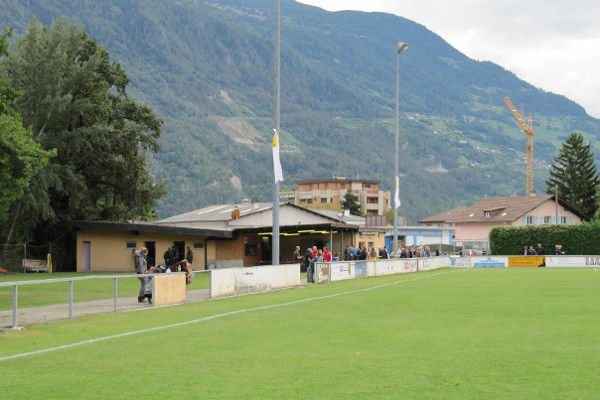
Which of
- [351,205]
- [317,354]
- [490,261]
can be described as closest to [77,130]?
[490,261]

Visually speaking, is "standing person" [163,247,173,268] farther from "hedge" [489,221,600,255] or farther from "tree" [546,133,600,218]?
"tree" [546,133,600,218]

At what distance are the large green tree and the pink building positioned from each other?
47750 mm

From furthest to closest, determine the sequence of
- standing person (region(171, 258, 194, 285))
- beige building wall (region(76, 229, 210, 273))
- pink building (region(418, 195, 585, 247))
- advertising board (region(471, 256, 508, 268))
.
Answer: pink building (region(418, 195, 585, 247)) < advertising board (region(471, 256, 508, 268)) < beige building wall (region(76, 229, 210, 273)) < standing person (region(171, 258, 194, 285))

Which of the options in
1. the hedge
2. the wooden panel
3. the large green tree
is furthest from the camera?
the hedge

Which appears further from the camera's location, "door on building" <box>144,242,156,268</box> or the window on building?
the window on building

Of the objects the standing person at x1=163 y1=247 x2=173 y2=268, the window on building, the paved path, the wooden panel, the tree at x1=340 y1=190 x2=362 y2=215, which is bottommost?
the paved path

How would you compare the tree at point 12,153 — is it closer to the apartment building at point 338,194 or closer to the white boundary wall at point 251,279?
the white boundary wall at point 251,279

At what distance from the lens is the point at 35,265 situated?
55344mm

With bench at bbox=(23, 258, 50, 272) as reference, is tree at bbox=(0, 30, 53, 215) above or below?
above

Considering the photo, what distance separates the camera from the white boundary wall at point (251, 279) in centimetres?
2578

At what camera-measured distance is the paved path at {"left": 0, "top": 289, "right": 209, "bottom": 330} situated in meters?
17.5

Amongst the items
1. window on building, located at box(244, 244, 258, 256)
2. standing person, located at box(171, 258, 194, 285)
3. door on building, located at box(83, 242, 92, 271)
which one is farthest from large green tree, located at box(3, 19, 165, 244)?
standing person, located at box(171, 258, 194, 285)

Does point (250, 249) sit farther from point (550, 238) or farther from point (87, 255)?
point (550, 238)

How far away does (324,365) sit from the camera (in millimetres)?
10609
